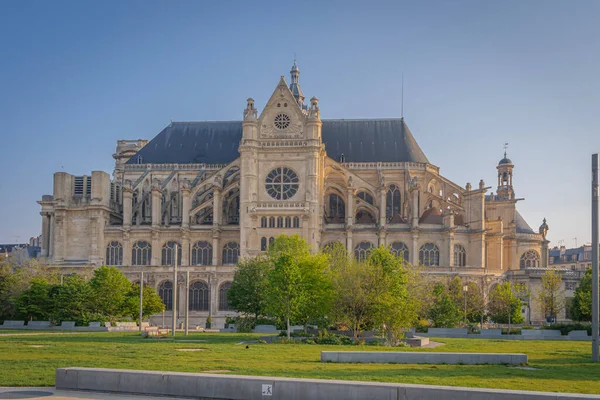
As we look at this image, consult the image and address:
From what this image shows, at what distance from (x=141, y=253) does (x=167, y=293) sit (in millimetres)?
6408

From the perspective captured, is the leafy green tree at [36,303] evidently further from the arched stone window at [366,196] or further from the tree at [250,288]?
the arched stone window at [366,196]

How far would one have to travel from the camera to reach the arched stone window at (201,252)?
3329 inches

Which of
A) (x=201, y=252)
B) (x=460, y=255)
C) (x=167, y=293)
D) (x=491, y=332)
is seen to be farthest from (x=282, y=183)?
(x=491, y=332)

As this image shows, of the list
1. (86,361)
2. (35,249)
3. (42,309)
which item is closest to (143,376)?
(86,361)

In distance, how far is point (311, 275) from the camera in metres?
45.2

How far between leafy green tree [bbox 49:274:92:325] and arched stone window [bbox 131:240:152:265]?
2319cm

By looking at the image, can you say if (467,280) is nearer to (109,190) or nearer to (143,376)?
(109,190)

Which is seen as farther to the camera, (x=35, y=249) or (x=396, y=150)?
(x=35, y=249)

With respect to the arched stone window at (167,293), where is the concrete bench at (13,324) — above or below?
below

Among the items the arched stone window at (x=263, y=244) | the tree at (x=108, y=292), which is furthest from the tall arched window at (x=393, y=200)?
the tree at (x=108, y=292)

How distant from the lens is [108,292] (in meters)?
62.3

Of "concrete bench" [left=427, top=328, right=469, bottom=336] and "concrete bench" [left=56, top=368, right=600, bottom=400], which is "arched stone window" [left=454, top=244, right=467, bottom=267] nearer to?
"concrete bench" [left=427, top=328, right=469, bottom=336]

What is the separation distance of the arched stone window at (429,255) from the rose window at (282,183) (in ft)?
52.3

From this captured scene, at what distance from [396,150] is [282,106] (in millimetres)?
18240
